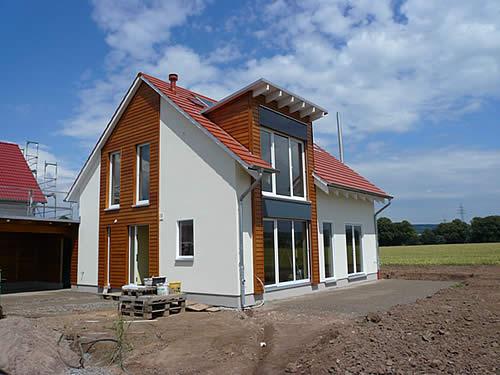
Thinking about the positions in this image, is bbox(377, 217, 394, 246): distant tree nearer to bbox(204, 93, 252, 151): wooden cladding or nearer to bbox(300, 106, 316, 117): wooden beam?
bbox(300, 106, 316, 117): wooden beam

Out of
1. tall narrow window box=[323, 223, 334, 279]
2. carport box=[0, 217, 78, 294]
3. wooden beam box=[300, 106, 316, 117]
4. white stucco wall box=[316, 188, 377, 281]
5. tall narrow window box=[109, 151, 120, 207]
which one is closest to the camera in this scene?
wooden beam box=[300, 106, 316, 117]

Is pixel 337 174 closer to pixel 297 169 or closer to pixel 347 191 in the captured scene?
pixel 347 191

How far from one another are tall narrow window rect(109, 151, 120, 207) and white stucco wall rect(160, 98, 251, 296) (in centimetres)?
294

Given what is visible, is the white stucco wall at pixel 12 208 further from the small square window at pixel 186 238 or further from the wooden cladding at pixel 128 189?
the small square window at pixel 186 238

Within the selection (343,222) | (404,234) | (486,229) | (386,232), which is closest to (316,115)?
(343,222)

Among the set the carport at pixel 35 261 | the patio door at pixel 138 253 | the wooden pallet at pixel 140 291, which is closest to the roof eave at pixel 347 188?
the patio door at pixel 138 253

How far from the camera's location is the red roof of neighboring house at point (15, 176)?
62.6 ft

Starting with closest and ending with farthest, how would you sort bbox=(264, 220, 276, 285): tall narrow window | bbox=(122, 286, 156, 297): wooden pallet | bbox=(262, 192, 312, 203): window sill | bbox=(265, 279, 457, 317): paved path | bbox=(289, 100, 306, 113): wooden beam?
1. bbox=(265, 279, 457, 317): paved path
2. bbox=(122, 286, 156, 297): wooden pallet
3. bbox=(264, 220, 276, 285): tall narrow window
4. bbox=(262, 192, 312, 203): window sill
5. bbox=(289, 100, 306, 113): wooden beam

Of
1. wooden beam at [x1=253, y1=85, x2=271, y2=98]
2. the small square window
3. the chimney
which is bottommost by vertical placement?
the small square window

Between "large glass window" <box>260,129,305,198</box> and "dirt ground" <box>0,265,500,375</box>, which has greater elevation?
"large glass window" <box>260,129,305,198</box>

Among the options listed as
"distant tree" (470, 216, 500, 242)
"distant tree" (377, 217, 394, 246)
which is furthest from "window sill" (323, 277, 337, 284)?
"distant tree" (377, 217, 394, 246)

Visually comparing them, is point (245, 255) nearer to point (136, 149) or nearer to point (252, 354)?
point (252, 354)

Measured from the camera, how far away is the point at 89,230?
15.1 meters

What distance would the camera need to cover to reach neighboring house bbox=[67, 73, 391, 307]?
10.3 metres
